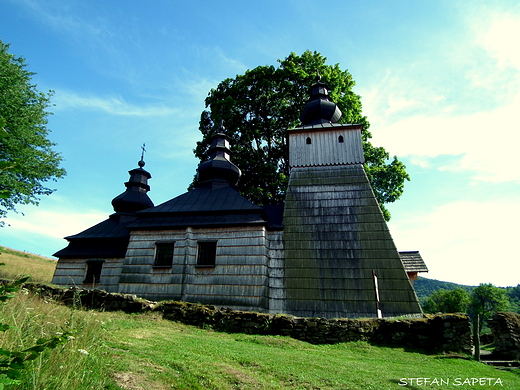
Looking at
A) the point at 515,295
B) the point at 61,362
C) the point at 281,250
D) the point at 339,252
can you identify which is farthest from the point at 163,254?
the point at 515,295

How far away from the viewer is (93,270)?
16.8 meters

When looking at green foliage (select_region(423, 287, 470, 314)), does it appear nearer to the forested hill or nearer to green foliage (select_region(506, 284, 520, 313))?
green foliage (select_region(506, 284, 520, 313))

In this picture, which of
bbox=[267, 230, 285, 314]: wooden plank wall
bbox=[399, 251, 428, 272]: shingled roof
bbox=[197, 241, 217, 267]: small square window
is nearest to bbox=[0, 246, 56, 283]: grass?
bbox=[197, 241, 217, 267]: small square window

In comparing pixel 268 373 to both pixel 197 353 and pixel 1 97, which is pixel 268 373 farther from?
pixel 1 97

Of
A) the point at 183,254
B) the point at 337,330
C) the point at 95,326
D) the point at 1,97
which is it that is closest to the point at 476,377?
the point at 337,330

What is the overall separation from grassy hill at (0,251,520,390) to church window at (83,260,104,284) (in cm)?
740

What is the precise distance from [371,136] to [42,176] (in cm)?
2078

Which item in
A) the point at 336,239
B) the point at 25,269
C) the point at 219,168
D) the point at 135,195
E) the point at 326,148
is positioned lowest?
the point at 25,269

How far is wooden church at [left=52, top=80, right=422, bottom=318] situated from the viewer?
42.3 ft

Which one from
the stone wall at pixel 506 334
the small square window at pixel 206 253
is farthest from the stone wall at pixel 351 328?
the small square window at pixel 206 253

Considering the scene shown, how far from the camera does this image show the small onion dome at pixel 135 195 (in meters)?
20.3

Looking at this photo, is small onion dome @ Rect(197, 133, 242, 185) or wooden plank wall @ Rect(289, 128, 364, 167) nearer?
wooden plank wall @ Rect(289, 128, 364, 167)

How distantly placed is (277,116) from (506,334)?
17336mm

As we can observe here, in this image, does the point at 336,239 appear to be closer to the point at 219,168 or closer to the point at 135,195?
the point at 219,168
